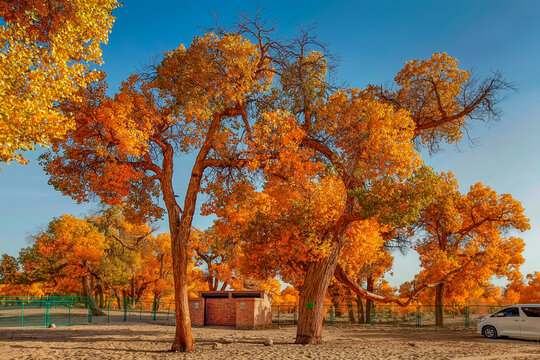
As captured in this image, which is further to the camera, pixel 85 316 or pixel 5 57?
pixel 85 316

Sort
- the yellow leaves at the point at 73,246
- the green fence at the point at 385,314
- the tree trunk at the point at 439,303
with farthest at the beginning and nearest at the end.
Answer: the yellow leaves at the point at 73,246 < the green fence at the point at 385,314 < the tree trunk at the point at 439,303

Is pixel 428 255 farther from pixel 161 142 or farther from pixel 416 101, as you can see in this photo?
pixel 161 142

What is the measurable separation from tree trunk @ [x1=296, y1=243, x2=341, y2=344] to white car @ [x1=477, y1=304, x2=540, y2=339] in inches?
379

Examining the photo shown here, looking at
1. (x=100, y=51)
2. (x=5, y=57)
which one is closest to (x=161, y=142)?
(x=100, y=51)

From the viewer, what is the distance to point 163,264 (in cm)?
4556

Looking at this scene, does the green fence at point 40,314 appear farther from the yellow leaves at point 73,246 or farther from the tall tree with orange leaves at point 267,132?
the tall tree with orange leaves at point 267,132

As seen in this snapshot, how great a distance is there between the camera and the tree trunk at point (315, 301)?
15.0 m

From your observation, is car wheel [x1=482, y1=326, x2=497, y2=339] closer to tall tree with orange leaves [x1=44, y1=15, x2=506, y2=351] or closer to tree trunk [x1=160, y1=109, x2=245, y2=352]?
tall tree with orange leaves [x1=44, y1=15, x2=506, y2=351]

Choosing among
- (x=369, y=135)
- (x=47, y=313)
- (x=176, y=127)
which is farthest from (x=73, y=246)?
(x=369, y=135)

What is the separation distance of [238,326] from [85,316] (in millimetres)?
13871

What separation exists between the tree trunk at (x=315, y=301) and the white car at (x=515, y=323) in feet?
31.6

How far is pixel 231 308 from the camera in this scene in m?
28.0

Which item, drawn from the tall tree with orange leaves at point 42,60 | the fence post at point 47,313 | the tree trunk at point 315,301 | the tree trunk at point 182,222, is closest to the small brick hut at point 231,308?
the fence post at point 47,313

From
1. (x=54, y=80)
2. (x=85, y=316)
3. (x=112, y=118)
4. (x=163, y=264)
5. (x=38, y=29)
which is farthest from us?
(x=163, y=264)
